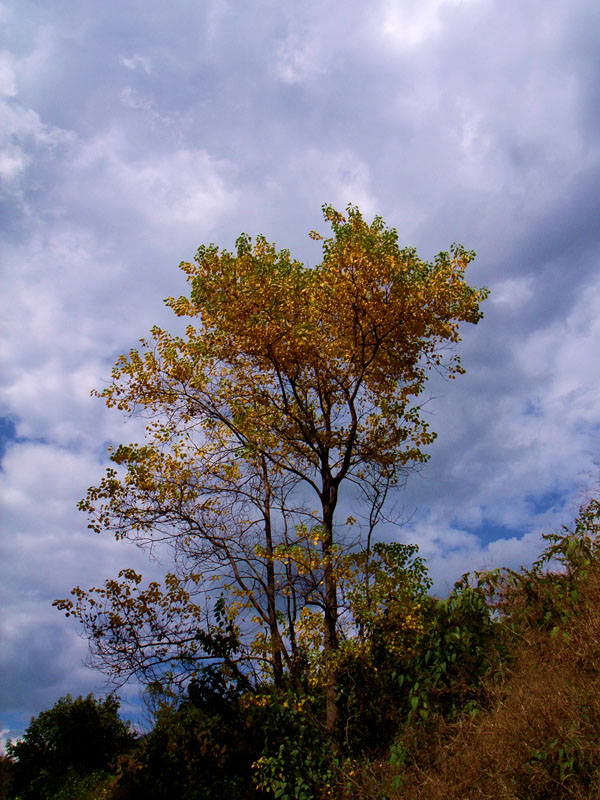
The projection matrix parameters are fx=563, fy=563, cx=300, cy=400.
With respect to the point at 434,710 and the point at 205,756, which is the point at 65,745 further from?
the point at 434,710

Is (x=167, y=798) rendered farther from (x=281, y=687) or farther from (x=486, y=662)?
(x=486, y=662)

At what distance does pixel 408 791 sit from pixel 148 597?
641cm

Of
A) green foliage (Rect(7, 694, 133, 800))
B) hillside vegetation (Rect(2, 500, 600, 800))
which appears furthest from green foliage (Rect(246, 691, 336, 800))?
green foliage (Rect(7, 694, 133, 800))

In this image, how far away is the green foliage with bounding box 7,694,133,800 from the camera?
23391 millimetres

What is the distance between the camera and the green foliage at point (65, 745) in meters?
23.4

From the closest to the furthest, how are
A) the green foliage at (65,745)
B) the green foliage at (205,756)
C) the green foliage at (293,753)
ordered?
the green foliage at (293,753) < the green foliage at (205,756) < the green foliage at (65,745)

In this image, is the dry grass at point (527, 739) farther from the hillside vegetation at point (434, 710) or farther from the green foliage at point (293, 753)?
the green foliage at point (293, 753)

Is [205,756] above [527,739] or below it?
above

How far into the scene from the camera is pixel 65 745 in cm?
2388

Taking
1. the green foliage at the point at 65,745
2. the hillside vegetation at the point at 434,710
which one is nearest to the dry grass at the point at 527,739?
the hillside vegetation at the point at 434,710

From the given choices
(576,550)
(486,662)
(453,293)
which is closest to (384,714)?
(486,662)

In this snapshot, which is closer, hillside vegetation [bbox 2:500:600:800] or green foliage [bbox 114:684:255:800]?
hillside vegetation [bbox 2:500:600:800]

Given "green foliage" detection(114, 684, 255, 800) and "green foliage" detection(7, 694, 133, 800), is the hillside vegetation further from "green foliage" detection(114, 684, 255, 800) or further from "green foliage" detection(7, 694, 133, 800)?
"green foliage" detection(7, 694, 133, 800)

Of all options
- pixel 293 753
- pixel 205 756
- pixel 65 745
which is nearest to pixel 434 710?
pixel 293 753
